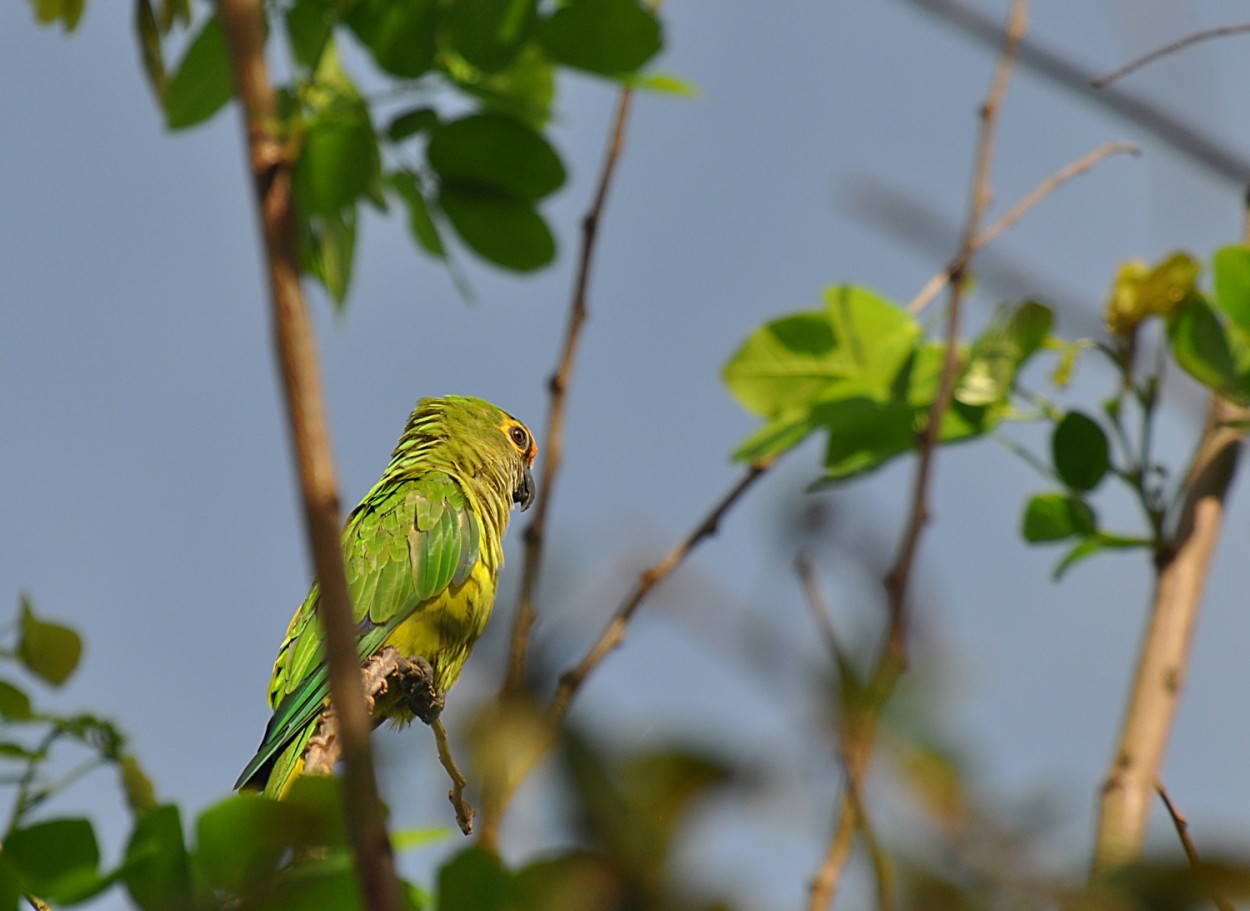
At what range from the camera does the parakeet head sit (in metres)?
5.54

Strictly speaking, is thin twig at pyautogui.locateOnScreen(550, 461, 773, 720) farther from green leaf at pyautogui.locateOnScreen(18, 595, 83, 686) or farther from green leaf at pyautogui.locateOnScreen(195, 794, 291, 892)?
green leaf at pyautogui.locateOnScreen(18, 595, 83, 686)

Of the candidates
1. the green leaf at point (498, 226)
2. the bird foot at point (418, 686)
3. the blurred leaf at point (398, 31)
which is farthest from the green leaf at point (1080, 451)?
the bird foot at point (418, 686)

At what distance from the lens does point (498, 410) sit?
5.96 m

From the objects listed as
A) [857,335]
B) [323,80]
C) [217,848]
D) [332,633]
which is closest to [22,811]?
[217,848]

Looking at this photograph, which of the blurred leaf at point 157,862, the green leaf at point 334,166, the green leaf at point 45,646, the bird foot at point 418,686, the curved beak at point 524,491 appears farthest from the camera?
the curved beak at point 524,491

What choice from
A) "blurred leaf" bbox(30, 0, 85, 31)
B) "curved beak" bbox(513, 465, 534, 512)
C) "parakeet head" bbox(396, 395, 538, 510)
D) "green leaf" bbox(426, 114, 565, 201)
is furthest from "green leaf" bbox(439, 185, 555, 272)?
"curved beak" bbox(513, 465, 534, 512)

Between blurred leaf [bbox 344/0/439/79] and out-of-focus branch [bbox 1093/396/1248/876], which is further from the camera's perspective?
blurred leaf [bbox 344/0/439/79]

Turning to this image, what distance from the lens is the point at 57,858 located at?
4.46ft

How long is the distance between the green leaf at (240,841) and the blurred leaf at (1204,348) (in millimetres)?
1746

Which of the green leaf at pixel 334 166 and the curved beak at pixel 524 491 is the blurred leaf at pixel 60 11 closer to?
the green leaf at pixel 334 166

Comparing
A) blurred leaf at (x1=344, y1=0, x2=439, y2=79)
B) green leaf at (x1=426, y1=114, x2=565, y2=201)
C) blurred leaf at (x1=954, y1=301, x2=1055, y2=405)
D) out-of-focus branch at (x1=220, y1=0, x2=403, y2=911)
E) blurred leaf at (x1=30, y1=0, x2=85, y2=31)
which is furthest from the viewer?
blurred leaf at (x1=954, y1=301, x2=1055, y2=405)

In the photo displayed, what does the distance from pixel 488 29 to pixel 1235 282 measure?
1.37 m

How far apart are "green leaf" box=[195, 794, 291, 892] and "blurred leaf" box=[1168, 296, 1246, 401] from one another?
1.75 m

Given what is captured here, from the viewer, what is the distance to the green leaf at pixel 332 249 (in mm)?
1542
